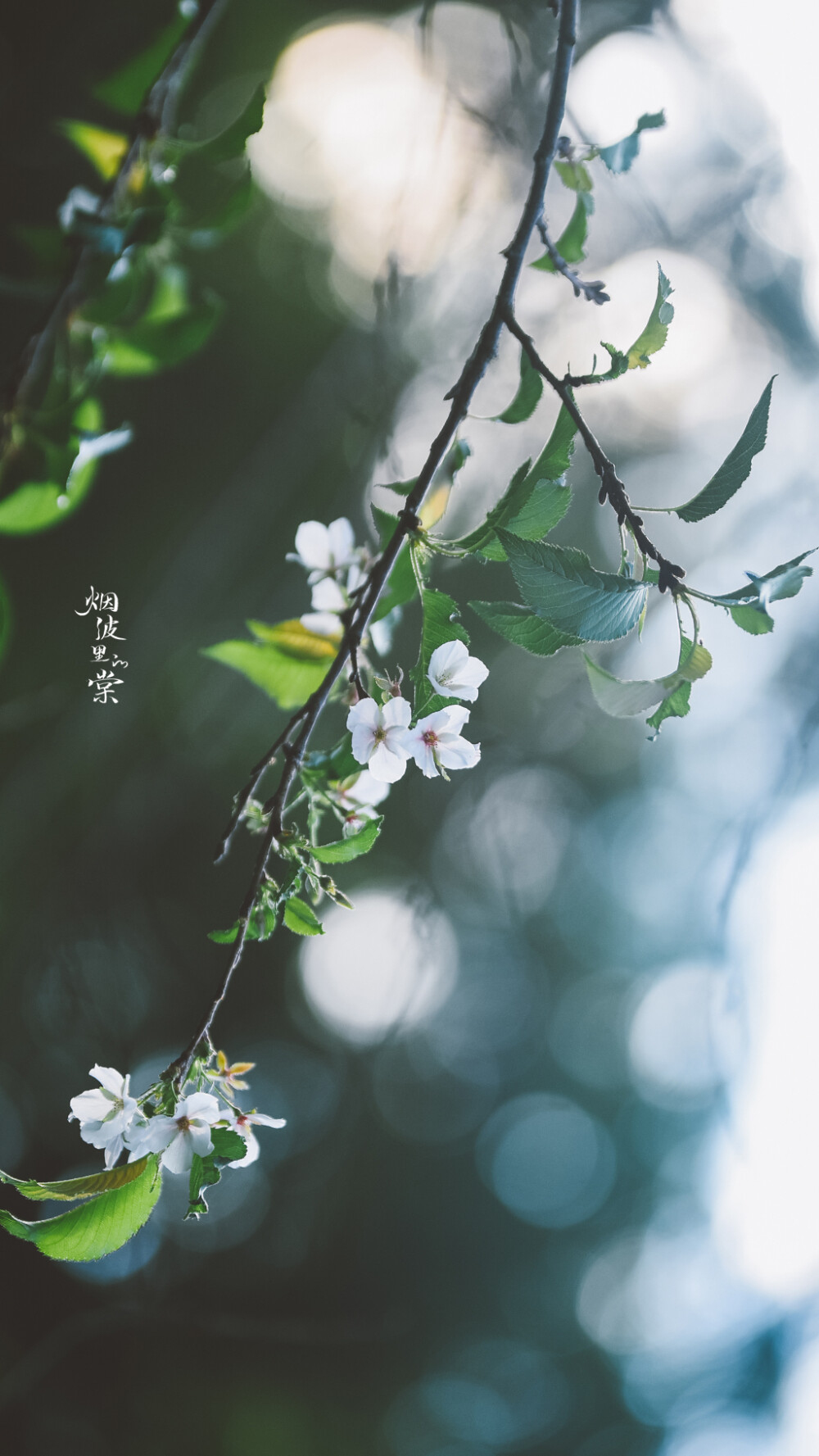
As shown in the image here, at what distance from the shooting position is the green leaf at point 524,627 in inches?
13.1

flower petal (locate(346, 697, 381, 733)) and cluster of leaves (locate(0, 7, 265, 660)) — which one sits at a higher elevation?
cluster of leaves (locate(0, 7, 265, 660))

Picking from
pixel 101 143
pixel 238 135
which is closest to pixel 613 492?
pixel 238 135

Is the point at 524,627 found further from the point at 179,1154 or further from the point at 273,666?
the point at 179,1154

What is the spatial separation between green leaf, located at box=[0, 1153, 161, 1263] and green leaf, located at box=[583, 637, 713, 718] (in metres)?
0.26

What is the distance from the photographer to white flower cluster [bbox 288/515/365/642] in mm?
431

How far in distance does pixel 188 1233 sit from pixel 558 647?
1888 mm

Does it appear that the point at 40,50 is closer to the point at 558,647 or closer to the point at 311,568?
the point at 311,568

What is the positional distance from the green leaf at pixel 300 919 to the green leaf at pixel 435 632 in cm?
10

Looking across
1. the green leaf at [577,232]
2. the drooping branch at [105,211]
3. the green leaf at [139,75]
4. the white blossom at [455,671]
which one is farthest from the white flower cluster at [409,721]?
the green leaf at [139,75]

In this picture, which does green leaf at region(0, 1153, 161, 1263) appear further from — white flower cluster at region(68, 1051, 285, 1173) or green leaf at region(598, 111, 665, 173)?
green leaf at region(598, 111, 665, 173)

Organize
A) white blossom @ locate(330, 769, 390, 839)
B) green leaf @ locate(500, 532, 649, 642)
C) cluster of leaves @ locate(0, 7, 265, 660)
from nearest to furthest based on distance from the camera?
green leaf @ locate(500, 532, 649, 642)
white blossom @ locate(330, 769, 390, 839)
cluster of leaves @ locate(0, 7, 265, 660)

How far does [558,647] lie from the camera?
0.34 m

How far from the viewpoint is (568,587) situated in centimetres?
30

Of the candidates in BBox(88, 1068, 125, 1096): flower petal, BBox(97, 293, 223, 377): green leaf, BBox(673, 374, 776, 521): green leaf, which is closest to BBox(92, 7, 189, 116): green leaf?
BBox(97, 293, 223, 377): green leaf
